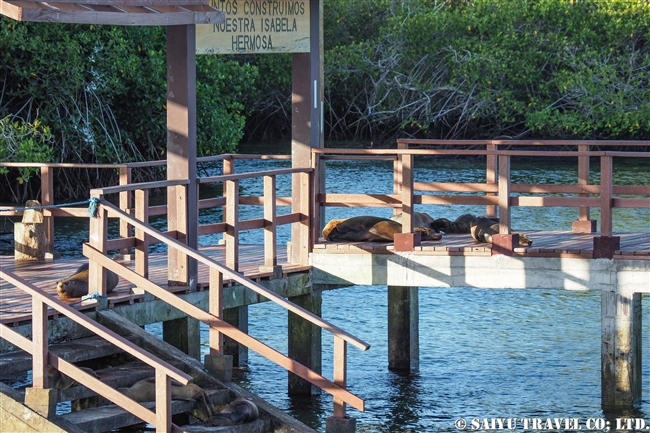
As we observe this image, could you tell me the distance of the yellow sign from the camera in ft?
40.7

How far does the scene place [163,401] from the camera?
845 cm

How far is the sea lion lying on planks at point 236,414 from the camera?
364 inches

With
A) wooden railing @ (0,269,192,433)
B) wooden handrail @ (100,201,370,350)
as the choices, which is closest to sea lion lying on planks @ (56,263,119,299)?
wooden handrail @ (100,201,370,350)

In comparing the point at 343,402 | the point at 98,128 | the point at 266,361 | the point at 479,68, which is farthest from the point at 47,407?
the point at 479,68

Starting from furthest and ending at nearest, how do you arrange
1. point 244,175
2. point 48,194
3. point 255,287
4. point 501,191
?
point 48,194 → point 501,191 → point 244,175 → point 255,287

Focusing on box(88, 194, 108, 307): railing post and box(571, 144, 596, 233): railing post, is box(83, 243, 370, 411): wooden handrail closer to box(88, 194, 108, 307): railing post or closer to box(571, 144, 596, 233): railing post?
box(88, 194, 108, 307): railing post

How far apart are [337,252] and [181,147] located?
6.63ft

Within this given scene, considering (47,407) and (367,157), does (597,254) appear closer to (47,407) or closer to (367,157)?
(367,157)

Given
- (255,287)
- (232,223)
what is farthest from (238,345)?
(255,287)

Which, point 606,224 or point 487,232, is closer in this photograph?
point 606,224

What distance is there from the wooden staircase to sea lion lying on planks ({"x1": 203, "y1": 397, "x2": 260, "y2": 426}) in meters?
0.06

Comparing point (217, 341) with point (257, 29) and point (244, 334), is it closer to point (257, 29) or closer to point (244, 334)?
point (244, 334)

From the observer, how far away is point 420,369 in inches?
570

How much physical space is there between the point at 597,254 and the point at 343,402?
11.2ft
